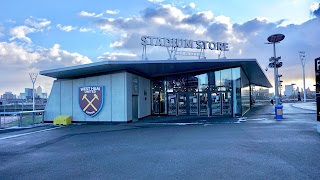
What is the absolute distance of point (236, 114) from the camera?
71.7 ft

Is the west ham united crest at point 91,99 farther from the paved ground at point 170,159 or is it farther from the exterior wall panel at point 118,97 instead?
the paved ground at point 170,159

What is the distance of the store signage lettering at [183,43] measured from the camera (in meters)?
21.8

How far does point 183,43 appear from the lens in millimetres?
23281

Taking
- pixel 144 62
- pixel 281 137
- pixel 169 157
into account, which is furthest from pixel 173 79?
pixel 169 157

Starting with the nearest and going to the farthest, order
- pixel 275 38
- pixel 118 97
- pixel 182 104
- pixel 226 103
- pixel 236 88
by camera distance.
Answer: pixel 275 38 < pixel 118 97 < pixel 226 103 < pixel 236 88 < pixel 182 104

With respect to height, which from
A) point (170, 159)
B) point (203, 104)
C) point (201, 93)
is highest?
point (201, 93)

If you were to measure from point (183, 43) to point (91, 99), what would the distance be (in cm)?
933

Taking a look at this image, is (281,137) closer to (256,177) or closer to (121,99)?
(256,177)

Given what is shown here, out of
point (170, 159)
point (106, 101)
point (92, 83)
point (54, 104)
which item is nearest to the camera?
point (170, 159)

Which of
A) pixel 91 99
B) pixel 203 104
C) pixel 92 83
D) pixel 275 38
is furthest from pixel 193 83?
pixel 91 99

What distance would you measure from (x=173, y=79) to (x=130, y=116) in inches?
272

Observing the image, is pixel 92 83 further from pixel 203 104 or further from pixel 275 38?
pixel 275 38

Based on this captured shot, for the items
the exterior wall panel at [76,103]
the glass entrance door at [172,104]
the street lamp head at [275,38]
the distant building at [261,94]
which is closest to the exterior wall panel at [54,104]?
the exterior wall panel at [76,103]

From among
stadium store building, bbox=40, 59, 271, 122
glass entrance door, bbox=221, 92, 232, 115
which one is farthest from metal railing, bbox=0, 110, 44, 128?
glass entrance door, bbox=221, 92, 232, 115
